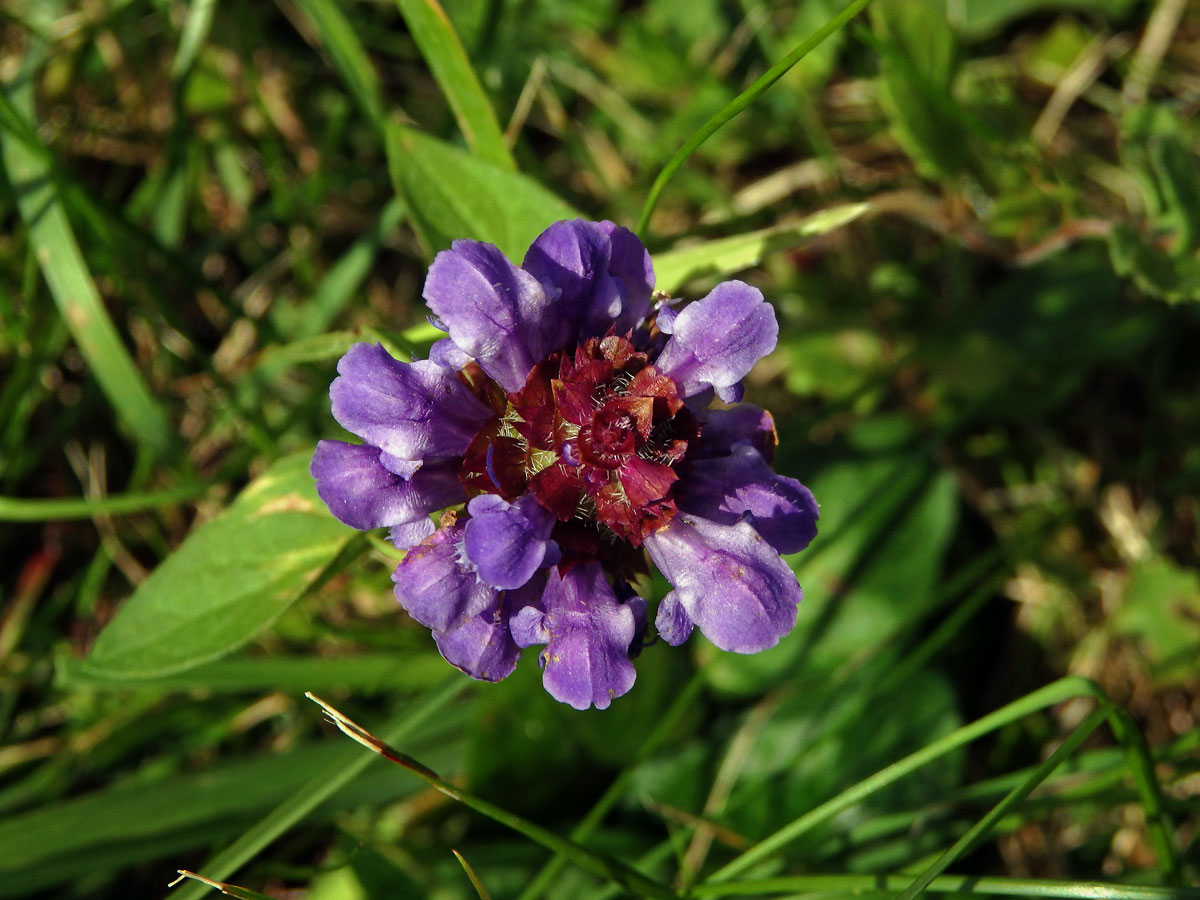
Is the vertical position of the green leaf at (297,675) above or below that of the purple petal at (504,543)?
below

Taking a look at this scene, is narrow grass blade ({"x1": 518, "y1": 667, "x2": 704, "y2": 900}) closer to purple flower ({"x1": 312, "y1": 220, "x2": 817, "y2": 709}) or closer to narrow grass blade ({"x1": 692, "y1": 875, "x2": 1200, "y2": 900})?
narrow grass blade ({"x1": 692, "y1": 875, "x2": 1200, "y2": 900})

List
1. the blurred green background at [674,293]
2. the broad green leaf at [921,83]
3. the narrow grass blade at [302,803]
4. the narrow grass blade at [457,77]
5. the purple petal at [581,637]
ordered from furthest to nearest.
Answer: the broad green leaf at [921,83] → the blurred green background at [674,293] → the narrow grass blade at [457,77] → the narrow grass blade at [302,803] → the purple petal at [581,637]

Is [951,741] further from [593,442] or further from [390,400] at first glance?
[390,400]

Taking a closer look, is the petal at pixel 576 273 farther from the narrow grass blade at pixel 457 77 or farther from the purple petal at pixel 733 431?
the narrow grass blade at pixel 457 77

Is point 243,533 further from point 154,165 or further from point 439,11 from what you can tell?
point 154,165

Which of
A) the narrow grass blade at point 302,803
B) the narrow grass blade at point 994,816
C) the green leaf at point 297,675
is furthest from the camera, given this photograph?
the green leaf at point 297,675

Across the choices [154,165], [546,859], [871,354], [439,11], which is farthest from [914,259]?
[154,165]

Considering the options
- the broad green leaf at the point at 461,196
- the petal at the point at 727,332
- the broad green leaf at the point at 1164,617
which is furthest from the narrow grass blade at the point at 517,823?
the broad green leaf at the point at 1164,617
